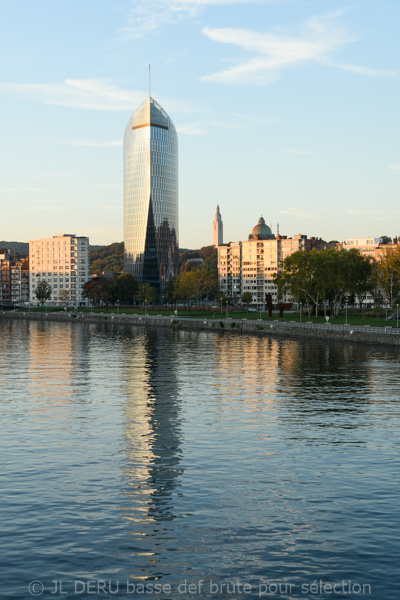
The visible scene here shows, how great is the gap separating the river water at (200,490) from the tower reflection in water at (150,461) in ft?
0.32

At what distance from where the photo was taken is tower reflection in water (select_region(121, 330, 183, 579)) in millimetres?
25891

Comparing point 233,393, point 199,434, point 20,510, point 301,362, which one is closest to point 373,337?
point 301,362

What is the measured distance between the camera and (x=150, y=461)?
37250 mm

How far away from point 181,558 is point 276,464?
13469 millimetres

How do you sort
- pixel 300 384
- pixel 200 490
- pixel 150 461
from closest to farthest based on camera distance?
pixel 200 490 < pixel 150 461 < pixel 300 384

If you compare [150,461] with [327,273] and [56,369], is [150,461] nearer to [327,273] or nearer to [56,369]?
[56,369]

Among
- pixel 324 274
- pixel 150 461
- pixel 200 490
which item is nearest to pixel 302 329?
pixel 324 274

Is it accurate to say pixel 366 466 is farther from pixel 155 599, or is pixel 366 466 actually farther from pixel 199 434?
pixel 155 599

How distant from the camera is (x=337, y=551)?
2450cm

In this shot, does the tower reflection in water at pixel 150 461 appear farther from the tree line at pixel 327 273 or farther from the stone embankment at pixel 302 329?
the tree line at pixel 327 273
